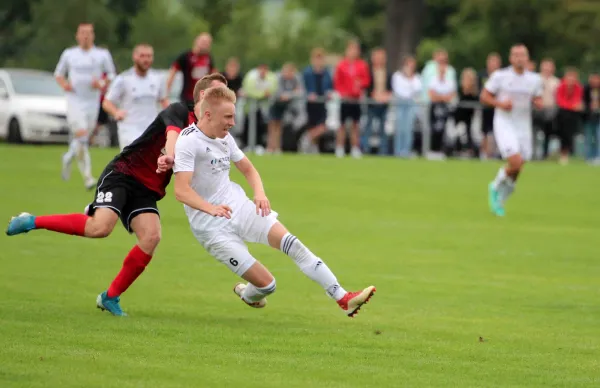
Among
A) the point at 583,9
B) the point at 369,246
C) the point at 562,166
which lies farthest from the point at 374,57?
the point at 583,9

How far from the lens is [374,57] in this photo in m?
30.8

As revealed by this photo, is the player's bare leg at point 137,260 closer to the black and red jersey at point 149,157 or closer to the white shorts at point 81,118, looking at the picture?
the black and red jersey at point 149,157

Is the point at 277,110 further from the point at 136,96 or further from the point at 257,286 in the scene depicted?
the point at 257,286

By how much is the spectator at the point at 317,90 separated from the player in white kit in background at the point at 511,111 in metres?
10.3

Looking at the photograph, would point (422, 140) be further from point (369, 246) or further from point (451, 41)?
point (451, 41)

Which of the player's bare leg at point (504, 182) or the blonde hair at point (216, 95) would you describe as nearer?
the blonde hair at point (216, 95)

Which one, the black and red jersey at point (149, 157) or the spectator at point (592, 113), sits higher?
the black and red jersey at point (149, 157)

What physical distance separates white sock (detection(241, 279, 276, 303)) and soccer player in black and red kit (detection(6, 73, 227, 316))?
2.52ft

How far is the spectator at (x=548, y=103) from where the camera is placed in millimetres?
32000

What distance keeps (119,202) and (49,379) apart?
2.91 metres

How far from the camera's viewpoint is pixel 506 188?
19.6m

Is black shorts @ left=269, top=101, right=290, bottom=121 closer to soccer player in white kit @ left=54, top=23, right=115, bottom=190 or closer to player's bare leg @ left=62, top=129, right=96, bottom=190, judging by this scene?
soccer player in white kit @ left=54, top=23, right=115, bottom=190

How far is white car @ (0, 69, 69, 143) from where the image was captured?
108 ft

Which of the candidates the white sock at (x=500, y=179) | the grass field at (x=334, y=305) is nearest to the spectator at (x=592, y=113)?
the grass field at (x=334, y=305)
